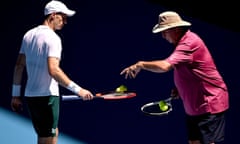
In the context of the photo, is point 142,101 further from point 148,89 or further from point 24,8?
point 24,8

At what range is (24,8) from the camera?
18.1 feet

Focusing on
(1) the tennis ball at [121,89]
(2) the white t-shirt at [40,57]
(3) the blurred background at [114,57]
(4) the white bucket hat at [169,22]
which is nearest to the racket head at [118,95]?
(1) the tennis ball at [121,89]

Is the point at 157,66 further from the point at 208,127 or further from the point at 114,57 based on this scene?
the point at 114,57

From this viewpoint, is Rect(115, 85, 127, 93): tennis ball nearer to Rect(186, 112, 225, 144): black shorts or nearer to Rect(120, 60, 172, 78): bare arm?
Rect(186, 112, 225, 144): black shorts

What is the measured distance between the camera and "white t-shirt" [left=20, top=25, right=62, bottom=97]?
14.8 ft

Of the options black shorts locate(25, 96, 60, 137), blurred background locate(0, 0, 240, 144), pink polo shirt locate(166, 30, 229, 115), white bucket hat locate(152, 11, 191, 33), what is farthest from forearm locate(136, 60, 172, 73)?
blurred background locate(0, 0, 240, 144)

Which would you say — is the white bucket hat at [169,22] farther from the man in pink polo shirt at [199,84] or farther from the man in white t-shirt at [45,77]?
the man in white t-shirt at [45,77]

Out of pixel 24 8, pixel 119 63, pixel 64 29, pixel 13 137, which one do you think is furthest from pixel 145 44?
pixel 13 137

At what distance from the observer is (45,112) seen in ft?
15.1

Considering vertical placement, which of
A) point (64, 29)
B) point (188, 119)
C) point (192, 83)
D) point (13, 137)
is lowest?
point (13, 137)

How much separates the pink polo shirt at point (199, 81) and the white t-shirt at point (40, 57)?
3.33ft

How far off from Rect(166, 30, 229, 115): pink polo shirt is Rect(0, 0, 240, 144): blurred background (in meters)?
0.94

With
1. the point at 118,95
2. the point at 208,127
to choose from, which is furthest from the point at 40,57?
the point at 208,127

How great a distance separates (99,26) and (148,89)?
810 millimetres
